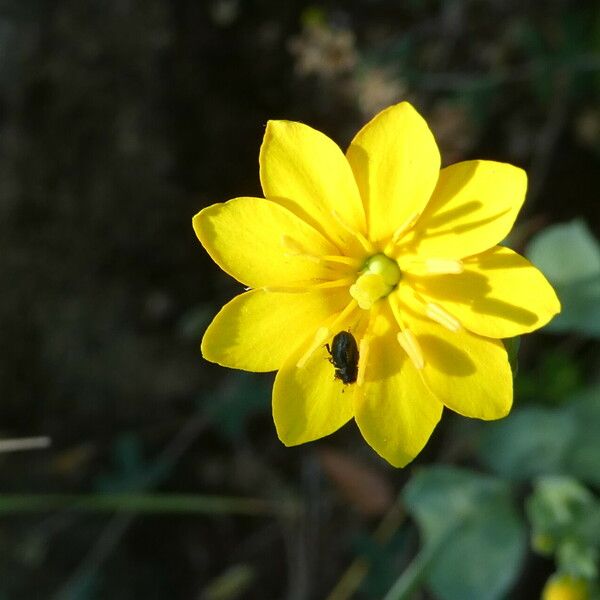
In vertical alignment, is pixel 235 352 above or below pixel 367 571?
above

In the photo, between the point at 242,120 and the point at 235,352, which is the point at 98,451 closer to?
the point at 242,120

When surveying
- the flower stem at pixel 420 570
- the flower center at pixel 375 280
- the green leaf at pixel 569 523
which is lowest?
the flower stem at pixel 420 570

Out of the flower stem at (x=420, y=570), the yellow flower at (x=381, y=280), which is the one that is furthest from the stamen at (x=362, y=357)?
the flower stem at (x=420, y=570)

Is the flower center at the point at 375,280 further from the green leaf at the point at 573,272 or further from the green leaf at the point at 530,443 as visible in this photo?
the green leaf at the point at 530,443

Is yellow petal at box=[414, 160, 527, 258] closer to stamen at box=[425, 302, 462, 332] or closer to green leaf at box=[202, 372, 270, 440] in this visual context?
stamen at box=[425, 302, 462, 332]

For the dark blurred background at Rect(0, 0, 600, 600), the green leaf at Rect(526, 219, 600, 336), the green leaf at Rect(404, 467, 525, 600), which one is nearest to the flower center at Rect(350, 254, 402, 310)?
the green leaf at Rect(526, 219, 600, 336)

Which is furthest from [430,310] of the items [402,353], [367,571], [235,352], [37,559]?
[37,559]
